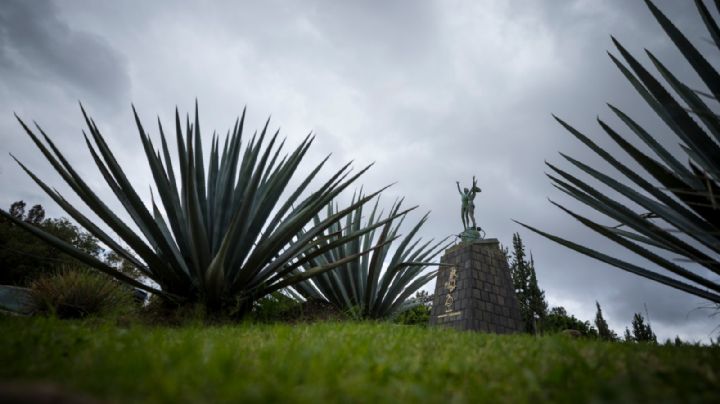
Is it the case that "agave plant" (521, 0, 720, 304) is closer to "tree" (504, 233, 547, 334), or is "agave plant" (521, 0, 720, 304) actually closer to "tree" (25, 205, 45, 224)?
"tree" (504, 233, 547, 334)

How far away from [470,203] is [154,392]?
11.9 metres

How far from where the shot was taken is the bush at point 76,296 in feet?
10.8

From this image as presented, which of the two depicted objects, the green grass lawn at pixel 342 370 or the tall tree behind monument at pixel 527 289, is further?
the tall tree behind monument at pixel 527 289

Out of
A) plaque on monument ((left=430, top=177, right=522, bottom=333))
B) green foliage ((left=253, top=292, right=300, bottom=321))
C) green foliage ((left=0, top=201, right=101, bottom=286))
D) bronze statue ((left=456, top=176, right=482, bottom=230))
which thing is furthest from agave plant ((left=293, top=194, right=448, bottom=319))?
green foliage ((left=0, top=201, right=101, bottom=286))

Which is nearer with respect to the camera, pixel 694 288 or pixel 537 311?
pixel 694 288

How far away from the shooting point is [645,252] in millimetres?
2182

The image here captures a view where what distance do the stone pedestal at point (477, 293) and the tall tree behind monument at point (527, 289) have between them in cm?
1305

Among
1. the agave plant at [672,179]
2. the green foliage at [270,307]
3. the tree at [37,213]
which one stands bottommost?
the green foliage at [270,307]

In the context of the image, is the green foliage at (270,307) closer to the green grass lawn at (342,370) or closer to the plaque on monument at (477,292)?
the green grass lawn at (342,370)

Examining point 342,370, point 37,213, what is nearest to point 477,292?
point 342,370

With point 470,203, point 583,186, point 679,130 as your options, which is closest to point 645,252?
point 583,186

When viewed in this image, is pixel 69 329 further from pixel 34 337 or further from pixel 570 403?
pixel 570 403

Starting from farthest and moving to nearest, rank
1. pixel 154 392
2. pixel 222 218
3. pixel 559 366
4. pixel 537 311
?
1. pixel 537 311
2. pixel 222 218
3. pixel 559 366
4. pixel 154 392

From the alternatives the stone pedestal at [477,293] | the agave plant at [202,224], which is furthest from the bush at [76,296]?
the stone pedestal at [477,293]
